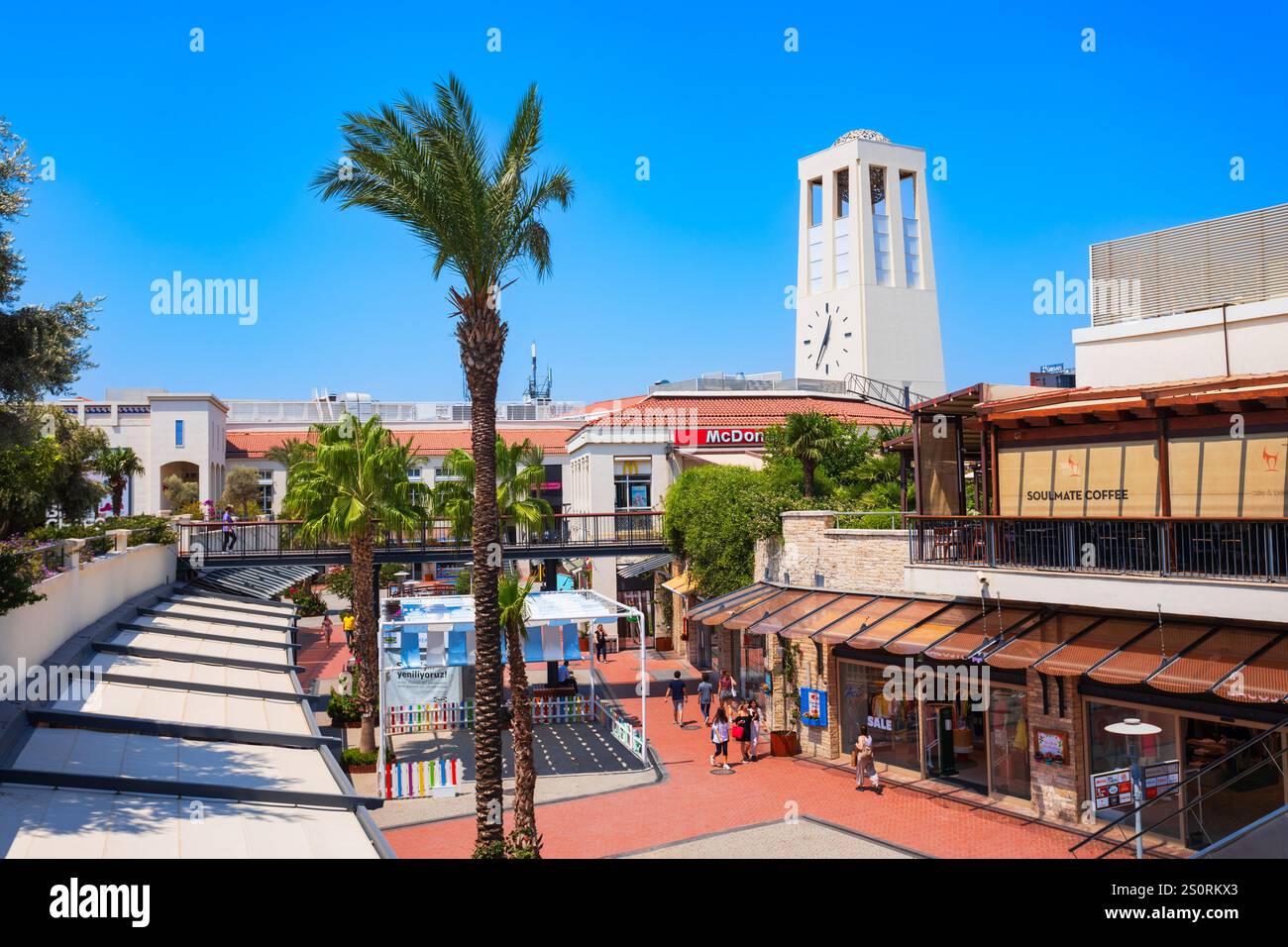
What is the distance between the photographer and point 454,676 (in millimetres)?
24594

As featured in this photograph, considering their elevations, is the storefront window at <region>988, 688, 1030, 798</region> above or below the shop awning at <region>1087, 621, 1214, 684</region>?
below

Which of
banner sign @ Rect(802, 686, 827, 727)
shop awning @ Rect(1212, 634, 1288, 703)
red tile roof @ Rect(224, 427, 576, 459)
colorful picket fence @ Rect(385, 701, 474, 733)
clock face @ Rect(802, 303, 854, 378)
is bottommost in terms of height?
colorful picket fence @ Rect(385, 701, 474, 733)

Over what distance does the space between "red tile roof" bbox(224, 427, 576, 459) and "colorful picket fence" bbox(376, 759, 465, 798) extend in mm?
34910

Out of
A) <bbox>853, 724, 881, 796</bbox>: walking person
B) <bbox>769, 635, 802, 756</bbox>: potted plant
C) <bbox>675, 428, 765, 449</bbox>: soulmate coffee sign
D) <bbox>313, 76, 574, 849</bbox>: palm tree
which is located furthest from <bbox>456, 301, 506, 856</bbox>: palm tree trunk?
<bbox>675, 428, 765, 449</bbox>: soulmate coffee sign

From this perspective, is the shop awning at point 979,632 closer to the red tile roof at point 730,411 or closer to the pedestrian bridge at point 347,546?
the pedestrian bridge at point 347,546

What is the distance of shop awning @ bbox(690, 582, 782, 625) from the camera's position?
25203mm

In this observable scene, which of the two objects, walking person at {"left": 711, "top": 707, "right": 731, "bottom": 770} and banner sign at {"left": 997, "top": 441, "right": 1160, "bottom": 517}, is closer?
banner sign at {"left": 997, "top": 441, "right": 1160, "bottom": 517}

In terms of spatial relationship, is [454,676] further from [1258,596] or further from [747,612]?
[1258,596]

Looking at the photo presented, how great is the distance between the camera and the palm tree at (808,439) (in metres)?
30.7

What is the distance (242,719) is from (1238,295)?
63.4ft

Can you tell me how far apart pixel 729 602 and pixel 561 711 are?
631 cm

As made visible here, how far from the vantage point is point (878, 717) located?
2241 cm

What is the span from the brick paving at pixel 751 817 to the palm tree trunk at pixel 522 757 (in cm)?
120

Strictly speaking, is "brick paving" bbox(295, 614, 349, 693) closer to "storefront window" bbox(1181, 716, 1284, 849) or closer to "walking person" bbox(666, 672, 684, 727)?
"walking person" bbox(666, 672, 684, 727)
